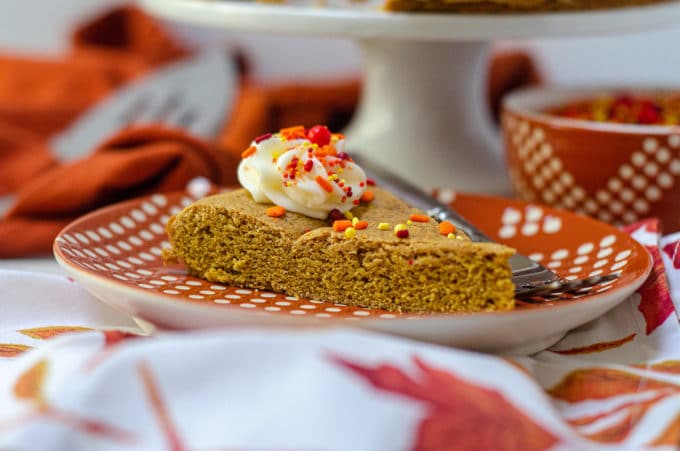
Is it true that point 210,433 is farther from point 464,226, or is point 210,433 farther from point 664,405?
point 464,226

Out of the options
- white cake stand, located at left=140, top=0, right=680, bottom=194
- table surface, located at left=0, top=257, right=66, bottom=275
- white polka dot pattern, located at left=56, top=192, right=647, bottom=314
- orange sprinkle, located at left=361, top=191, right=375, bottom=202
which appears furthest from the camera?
white cake stand, located at left=140, top=0, right=680, bottom=194

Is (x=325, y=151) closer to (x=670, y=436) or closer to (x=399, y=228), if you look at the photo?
(x=399, y=228)

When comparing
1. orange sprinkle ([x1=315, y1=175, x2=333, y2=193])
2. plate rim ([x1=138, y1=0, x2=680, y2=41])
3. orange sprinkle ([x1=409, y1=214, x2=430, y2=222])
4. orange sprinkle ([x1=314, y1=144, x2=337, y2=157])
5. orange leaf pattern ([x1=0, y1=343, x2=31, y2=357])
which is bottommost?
orange leaf pattern ([x1=0, y1=343, x2=31, y2=357])

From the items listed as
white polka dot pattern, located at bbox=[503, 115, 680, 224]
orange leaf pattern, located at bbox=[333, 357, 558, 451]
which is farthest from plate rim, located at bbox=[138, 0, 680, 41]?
orange leaf pattern, located at bbox=[333, 357, 558, 451]

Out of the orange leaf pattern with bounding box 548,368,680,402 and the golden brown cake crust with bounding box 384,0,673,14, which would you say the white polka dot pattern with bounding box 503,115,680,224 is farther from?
the orange leaf pattern with bounding box 548,368,680,402

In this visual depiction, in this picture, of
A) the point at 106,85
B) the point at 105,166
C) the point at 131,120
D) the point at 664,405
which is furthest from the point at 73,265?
the point at 106,85

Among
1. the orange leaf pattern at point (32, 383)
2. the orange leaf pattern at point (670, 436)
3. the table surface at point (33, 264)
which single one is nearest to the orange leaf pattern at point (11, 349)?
the orange leaf pattern at point (32, 383)
